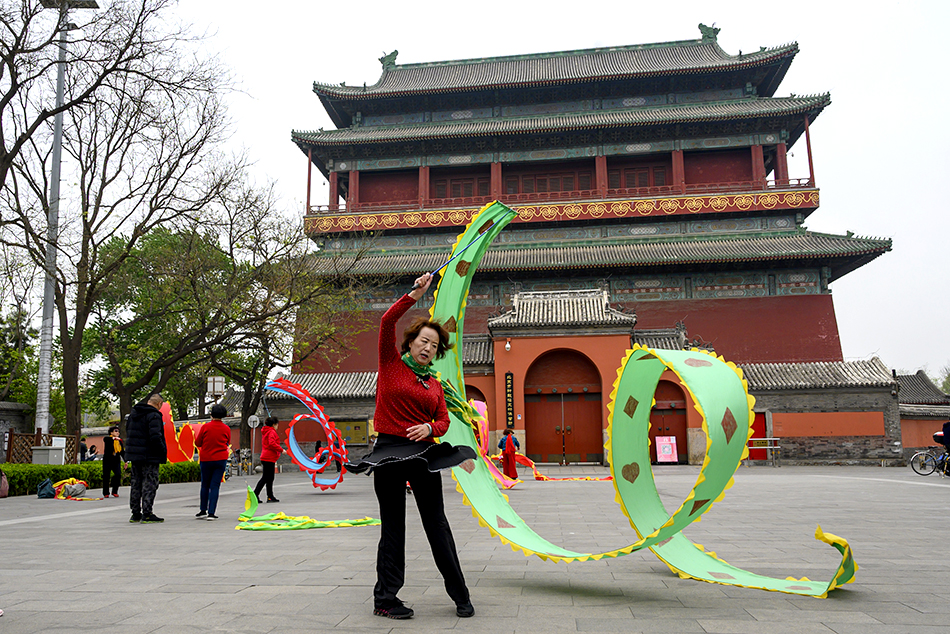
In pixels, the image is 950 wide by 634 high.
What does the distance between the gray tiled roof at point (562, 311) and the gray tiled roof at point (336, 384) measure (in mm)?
6255

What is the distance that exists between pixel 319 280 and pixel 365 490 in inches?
322

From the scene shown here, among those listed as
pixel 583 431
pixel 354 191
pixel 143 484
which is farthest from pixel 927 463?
pixel 354 191

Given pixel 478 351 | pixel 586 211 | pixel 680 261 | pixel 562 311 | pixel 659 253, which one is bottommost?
pixel 478 351

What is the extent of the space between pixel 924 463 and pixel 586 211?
1675cm

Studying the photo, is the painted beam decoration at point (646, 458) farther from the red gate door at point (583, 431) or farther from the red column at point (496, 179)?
the red column at point (496, 179)

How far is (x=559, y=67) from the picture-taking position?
36188 mm

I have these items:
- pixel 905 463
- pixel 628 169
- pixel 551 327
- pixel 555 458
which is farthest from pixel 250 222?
pixel 905 463

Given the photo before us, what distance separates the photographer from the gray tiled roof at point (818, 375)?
25.0 meters

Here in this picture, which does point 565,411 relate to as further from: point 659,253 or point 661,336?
point 659,253

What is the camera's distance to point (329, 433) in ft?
45.4

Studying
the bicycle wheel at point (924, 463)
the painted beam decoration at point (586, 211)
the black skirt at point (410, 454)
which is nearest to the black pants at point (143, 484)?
the black skirt at point (410, 454)

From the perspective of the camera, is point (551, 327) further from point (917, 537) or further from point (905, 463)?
point (917, 537)

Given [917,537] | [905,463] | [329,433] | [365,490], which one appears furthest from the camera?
[905,463]

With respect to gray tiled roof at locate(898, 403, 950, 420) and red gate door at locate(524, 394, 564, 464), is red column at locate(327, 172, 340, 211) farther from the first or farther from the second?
gray tiled roof at locate(898, 403, 950, 420)
